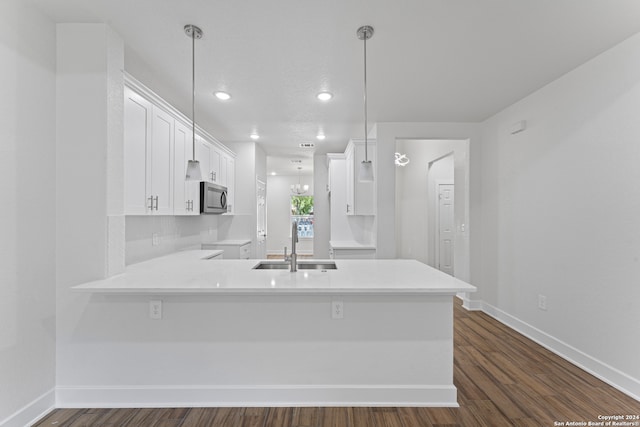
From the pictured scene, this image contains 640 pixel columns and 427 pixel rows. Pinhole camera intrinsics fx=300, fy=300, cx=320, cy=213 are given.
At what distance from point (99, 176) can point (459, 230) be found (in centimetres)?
428

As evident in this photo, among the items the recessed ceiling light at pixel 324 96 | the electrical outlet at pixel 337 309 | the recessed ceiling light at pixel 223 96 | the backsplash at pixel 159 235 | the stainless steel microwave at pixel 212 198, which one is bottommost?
the electrical outlet at pixel 337 309

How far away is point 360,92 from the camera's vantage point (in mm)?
3135

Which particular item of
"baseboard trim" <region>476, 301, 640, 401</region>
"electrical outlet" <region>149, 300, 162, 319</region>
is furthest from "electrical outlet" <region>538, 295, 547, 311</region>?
"electrical outlet" <region>149, 300, 162, 319</region>

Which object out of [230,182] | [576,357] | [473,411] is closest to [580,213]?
[576,357]

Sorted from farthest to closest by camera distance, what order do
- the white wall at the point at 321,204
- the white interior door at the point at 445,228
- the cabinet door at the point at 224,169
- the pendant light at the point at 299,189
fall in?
1. the pendant light at the point at 299,189
2. the white wall at the point at 321,204
3. the white interior door at the point at 445,228
4. the cabinet door at the point at 224,169

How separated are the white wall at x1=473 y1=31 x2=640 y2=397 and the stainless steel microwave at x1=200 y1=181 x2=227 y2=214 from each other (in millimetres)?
3648

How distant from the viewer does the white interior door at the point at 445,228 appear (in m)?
6.00

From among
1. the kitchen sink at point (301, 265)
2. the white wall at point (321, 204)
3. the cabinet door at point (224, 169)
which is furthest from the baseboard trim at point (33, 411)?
the white wall at point (321, 204)

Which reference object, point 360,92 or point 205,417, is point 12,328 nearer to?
point 205,417

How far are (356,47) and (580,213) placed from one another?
2.39 meters

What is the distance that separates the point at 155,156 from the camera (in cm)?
267

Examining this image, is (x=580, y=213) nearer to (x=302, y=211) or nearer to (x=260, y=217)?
(x=260, y=217)

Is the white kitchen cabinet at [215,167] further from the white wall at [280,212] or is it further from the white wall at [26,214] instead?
the white wall at [280,212]

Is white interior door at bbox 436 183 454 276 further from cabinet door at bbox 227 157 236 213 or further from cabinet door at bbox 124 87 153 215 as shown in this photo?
cabinet door at bbox 124 87 153 215
